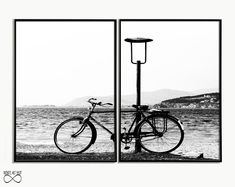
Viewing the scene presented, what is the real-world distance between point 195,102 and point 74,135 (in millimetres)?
1283

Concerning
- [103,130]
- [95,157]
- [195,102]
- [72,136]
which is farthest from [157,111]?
[72,136]

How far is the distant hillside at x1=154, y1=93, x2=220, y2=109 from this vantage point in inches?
182

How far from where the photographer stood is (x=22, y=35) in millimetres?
4715

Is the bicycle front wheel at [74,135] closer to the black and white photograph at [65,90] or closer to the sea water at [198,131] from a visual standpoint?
the black and white photograph at [65,90]

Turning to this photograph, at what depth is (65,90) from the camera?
15.4 ft

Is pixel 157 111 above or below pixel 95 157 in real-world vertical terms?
above

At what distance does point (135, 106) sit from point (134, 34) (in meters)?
0.73

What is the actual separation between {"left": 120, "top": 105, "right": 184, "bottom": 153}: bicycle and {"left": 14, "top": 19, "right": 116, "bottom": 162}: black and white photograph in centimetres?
23
